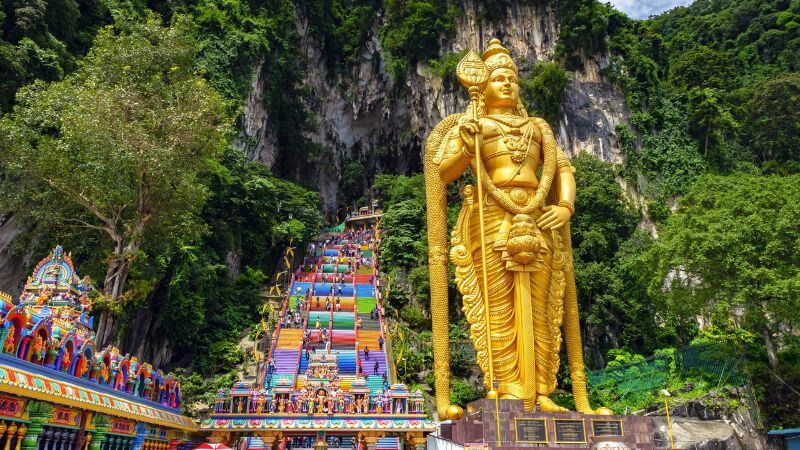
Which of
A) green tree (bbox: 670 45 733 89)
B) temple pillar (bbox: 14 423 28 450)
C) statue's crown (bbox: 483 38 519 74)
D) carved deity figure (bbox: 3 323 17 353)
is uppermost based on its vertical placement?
green tree (bbox: 670 45 733 89)

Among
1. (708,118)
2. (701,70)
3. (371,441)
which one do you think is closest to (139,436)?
(371,441)

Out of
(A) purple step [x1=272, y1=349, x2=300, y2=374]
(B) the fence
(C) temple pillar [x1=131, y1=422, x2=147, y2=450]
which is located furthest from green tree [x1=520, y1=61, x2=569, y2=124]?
(C) temple pillar [x1=131, y1=422, x2=147, y2=450]

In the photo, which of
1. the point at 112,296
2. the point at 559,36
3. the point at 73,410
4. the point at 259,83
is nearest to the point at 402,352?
the point at 112,296

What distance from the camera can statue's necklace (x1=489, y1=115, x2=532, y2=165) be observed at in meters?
7.59

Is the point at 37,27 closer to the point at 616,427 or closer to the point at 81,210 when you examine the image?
the point at 81,210

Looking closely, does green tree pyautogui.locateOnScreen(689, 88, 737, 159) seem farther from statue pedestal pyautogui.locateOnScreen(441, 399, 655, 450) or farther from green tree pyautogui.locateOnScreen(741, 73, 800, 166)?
statue pedestal pyautogui.locateOnScreen(441, 399, 655, 450)

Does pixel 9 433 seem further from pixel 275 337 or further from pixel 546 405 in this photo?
pixel 275 337

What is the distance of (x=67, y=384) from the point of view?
473 centimetres

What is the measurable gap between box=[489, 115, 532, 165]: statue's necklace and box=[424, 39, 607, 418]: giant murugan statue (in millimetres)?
14

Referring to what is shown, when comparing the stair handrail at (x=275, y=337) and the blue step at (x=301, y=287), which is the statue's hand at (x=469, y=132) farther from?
the blue step at (x=301, y=287)

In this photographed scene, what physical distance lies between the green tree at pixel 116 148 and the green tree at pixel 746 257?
31.1ft

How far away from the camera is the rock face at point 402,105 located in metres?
22.6

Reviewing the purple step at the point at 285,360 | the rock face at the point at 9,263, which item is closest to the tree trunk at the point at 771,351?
the purple step at the point at 285,360

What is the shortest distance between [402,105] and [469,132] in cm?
2351
